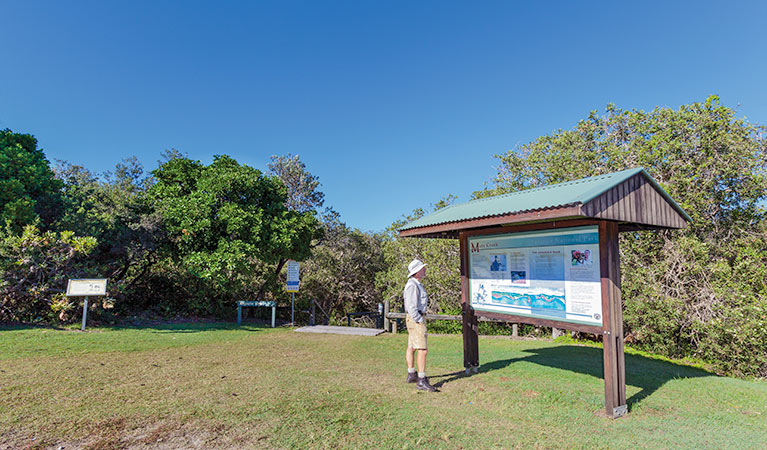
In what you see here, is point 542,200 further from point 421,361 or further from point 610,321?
point 421,361

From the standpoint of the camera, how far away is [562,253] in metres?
5.32

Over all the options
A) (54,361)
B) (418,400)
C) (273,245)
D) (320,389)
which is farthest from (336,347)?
(273,245)

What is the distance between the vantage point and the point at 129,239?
488 inches

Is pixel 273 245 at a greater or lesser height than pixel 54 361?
greater

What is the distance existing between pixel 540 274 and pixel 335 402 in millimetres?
3222

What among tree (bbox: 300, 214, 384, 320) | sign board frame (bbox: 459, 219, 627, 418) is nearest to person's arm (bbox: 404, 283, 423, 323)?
sign board frame (bbox: 459, 219, 627, 418)

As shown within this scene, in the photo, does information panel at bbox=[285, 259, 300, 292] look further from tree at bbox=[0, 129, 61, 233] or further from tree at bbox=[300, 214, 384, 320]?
tree at bbox=[0, 129, 61, 233]

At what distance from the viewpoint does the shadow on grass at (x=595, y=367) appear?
19.8 feet

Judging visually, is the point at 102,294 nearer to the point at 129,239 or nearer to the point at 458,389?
the point at 129,239

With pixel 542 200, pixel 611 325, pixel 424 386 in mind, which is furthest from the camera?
pixel 424 386

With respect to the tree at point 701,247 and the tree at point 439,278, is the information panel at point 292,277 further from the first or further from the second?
the tree at point 701,247

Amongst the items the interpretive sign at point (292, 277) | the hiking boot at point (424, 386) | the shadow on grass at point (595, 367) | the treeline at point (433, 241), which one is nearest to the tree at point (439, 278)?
the treeline at point (433, 241)

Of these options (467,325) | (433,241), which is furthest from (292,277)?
(467,325)

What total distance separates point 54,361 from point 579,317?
7884mm
